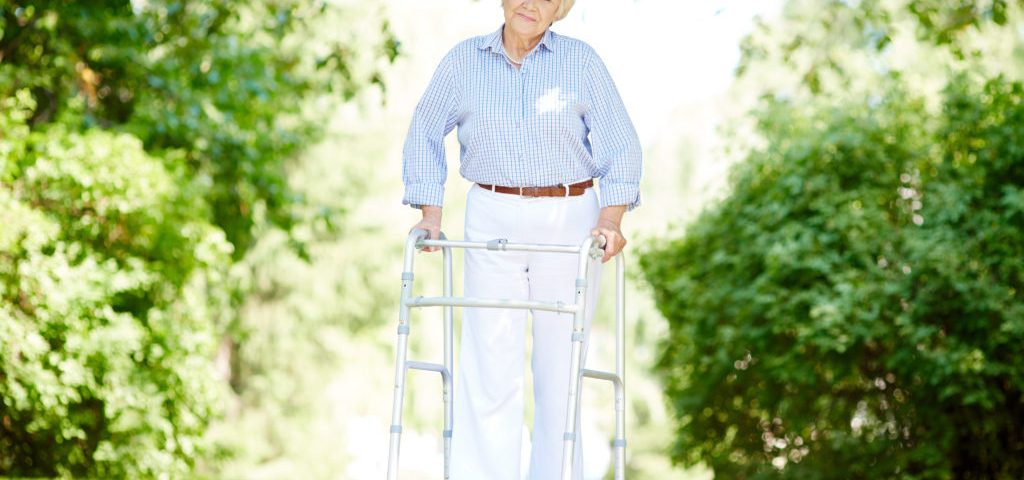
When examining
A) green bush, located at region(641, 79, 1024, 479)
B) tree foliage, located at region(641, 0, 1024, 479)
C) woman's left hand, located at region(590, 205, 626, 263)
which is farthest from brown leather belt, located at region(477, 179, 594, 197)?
green bush, located at region(641, 79, 1024, 479)

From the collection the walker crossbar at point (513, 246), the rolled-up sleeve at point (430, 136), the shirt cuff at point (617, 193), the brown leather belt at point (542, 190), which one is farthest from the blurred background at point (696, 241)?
the walker crossbar at point (513, 246)

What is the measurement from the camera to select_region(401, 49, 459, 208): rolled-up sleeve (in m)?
3.72

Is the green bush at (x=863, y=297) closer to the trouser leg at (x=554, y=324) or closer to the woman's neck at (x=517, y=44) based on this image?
the trouser leg at (x=554, y=324)

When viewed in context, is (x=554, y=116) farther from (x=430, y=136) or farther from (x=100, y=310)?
(x=100, y=310)

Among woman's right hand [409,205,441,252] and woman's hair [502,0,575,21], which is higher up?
woman's hair [502,0,575,21]

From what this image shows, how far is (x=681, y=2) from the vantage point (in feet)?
26.6

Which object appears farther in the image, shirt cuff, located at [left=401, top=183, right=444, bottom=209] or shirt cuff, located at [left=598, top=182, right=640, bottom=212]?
shirt cuff, located at [left=401, top=183, right=444, bottom=209]

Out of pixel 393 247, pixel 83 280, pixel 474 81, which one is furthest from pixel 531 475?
pixel 393 247

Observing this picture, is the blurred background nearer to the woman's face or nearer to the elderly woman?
the elderly woman

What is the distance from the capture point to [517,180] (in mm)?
3637

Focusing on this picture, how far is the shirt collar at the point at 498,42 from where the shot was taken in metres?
3.64

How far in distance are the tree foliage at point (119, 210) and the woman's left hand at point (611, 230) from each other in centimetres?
323

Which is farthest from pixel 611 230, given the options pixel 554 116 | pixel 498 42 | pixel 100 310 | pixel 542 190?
pixel 100 310

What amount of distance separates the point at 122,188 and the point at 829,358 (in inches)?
179
